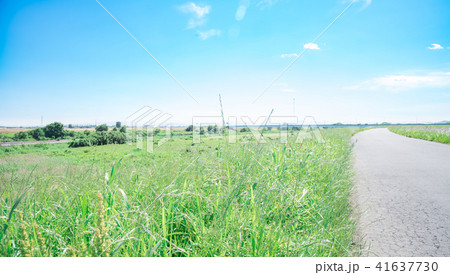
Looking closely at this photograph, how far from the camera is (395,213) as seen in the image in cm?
291

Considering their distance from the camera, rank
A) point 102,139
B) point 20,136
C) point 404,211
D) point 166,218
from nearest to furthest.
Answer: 1. point 166,218
2. point 404,211
3. point 102,139
4. point 20,136

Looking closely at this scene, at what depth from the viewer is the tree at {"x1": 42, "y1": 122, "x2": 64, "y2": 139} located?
9723 mm

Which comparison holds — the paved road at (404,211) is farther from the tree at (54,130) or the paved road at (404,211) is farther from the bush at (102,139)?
the tree at (54,130)

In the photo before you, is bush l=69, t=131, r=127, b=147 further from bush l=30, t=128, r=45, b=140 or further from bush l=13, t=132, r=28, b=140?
bush l=13, t=132, r=28, b=140

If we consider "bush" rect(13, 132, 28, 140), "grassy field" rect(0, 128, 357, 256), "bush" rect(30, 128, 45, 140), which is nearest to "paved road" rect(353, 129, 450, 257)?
"grassy field" rect(0, 128, 357, 256)

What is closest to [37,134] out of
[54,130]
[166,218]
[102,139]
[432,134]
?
[54,130]

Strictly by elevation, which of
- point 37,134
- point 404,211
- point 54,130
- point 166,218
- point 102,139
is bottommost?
point 404,211

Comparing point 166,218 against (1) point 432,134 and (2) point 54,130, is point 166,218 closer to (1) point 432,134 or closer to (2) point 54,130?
(2) point 54,130

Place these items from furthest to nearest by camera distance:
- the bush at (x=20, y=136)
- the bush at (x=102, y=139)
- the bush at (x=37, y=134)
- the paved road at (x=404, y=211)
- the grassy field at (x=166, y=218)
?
1. the bush at (x=20, y=136)
2. the bush at (x=37, y=134)
3. the bush at (x=102, y=139)
4. the paved road at (x=404, y=211)
5. the grassy field at (x=166, y=218)

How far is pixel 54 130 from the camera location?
9984mm

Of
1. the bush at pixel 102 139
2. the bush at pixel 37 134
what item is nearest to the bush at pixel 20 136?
the bush at pixel 37 134

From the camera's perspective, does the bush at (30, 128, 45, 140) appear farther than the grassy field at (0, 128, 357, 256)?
Yes

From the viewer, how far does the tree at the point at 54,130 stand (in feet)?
31.9
